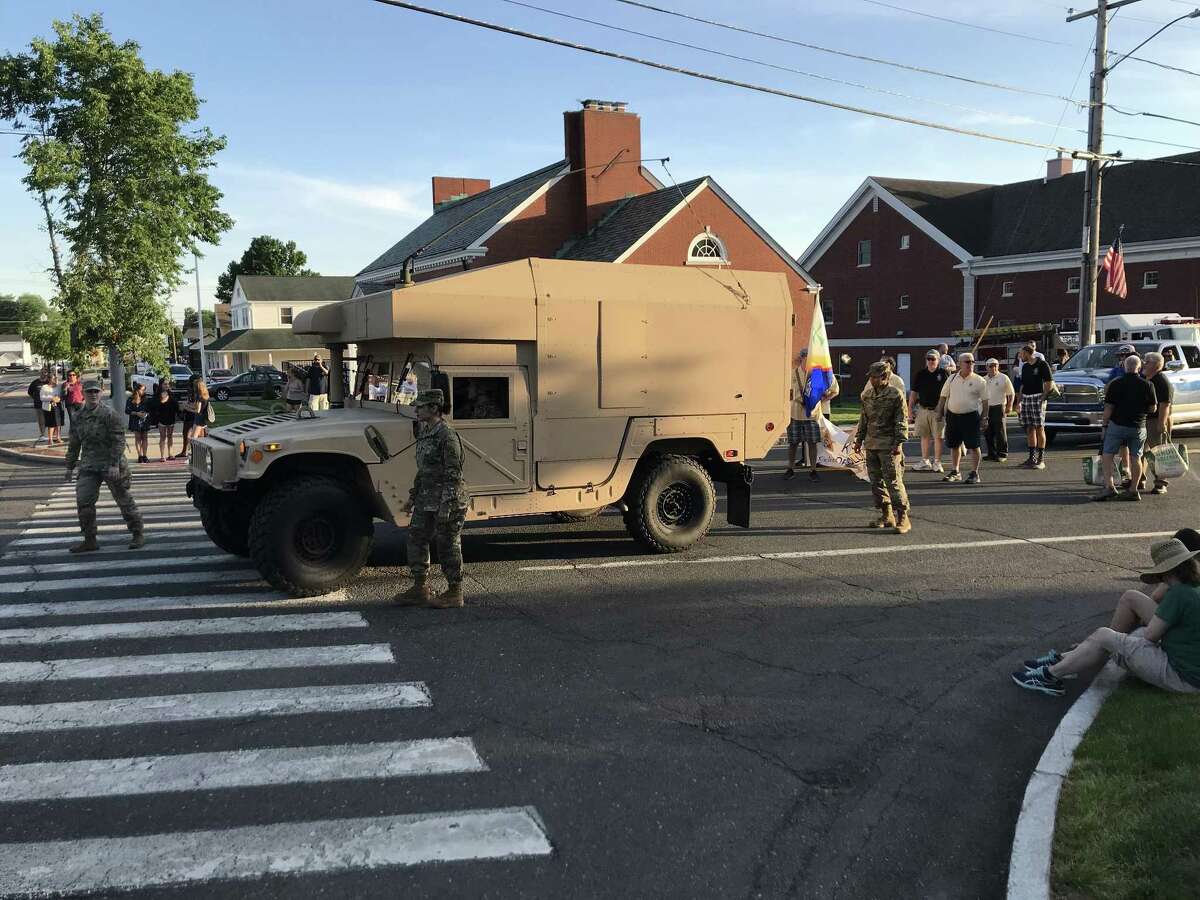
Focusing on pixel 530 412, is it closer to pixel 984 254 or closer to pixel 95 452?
pixel 95 452

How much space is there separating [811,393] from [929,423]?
231 cm

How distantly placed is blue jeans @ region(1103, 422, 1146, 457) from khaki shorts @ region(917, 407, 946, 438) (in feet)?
9.62

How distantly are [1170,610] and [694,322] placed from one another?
5.12m

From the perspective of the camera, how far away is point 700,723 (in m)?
5.26

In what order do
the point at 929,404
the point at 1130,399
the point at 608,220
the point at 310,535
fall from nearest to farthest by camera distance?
the point at 310,535
the point at 1130,399
the point at 929,404
the point at 608,220

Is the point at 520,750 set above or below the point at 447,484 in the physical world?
below

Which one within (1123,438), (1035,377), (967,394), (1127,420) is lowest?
(1123,438)

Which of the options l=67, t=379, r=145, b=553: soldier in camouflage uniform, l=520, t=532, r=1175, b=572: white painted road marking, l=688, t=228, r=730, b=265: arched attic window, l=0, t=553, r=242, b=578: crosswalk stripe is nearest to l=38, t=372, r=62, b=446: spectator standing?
l=67, t=379, r=145, b=553: soldier in camouflage uniform

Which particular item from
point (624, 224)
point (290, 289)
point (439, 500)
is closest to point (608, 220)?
point (624, 224)

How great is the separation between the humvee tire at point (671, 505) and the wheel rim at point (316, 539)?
2994mm

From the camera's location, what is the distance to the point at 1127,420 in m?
12.0

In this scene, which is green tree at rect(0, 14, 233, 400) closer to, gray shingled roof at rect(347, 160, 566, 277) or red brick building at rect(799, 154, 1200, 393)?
gray shingled roof at rect(347, 160, 566, 277)

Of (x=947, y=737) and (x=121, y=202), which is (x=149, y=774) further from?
(x=121, y=202)

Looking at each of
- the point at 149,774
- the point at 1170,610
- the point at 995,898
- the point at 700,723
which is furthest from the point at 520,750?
the point at 1170,610
